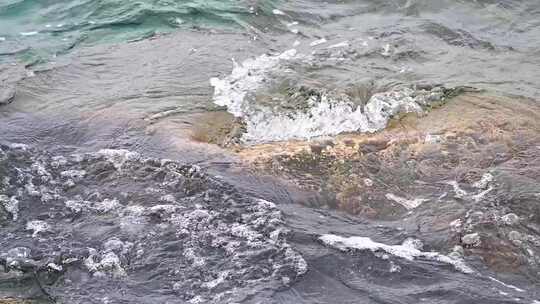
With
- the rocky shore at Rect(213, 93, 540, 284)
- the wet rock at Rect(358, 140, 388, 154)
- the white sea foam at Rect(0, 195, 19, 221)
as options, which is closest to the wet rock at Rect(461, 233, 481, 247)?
the rocky shore at Rect(213, 93, 540, 284)

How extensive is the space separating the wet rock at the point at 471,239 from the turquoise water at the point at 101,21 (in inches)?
223

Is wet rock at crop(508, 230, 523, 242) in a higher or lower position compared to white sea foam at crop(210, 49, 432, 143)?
lower

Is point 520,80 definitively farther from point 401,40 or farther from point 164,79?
point 164,79

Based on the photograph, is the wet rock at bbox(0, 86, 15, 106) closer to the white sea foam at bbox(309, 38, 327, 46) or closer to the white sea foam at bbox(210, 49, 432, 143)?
the white sea foam at bbox(210, 49, 432, 143)

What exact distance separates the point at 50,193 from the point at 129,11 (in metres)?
5.20

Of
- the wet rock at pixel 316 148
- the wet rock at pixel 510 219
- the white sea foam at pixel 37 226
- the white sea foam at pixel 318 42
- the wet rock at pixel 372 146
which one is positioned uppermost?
the white sea foam at pixel 318 42

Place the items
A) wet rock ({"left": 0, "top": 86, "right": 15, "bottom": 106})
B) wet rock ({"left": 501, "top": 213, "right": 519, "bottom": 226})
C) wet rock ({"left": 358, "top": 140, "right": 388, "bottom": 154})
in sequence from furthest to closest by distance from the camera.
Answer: wet rock ({"left": 0, "top": 86, "right": 15, "bottom": 106}), wet rock ({"left": 358, "top": 140, "right": 388, "bottom": 154}), wet rock ({"left": 501, "top": 213, "right": 519, "bottom": 226})

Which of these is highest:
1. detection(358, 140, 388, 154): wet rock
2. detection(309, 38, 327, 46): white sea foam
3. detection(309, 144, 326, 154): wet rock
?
detection(309, 38, 327, 46): white sea foam

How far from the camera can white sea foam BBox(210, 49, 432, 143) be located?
253 inches

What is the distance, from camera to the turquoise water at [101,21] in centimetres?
933

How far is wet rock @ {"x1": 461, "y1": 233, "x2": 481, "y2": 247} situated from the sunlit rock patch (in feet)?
4.00

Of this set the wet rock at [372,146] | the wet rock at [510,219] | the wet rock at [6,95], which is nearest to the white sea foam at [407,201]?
the wet rock at [510,219]

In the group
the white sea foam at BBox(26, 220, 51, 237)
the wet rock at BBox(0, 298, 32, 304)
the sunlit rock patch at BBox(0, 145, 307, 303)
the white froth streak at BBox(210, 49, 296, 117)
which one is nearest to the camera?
the wet rock at BBox(0, 298, 32, 304)

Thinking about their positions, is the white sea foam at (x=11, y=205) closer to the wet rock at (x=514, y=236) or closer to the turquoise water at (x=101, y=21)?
the turquoise water at (x=101, y=21)
